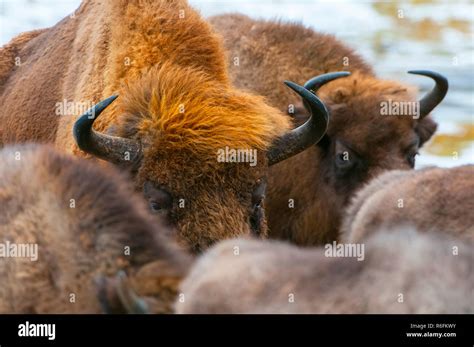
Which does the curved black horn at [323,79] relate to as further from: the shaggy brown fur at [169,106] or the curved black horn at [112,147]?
the curved black horn at [112,147]

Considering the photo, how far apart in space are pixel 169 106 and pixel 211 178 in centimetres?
54

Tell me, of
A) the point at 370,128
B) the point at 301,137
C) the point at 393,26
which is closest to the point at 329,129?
the point at 370,128

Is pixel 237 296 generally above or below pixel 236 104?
below

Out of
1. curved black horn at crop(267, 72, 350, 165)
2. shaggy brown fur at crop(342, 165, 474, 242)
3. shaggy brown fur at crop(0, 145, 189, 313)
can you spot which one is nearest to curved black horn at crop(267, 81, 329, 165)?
curved black horn at crop(267, 72, 350, 165)

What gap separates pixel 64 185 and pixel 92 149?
1709 mm

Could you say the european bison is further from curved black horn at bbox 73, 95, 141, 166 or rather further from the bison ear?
the bison ear

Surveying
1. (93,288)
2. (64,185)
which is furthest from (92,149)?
(93,288)

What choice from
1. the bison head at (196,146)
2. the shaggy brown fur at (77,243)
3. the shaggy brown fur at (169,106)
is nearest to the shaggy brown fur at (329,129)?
the shaggy brown fur at (169,106)

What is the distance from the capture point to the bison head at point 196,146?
5965 millimetres

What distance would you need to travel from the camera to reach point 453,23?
989 inches

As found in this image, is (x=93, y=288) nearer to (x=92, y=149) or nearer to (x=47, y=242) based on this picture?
(x=47, y=242)

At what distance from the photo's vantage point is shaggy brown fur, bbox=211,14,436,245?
25.3 ft

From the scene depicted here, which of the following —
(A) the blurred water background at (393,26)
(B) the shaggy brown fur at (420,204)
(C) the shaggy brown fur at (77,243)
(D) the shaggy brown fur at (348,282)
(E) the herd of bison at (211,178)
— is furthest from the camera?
(A) the blurred water background at (393,26)

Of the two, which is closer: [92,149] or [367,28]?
[92,149]
